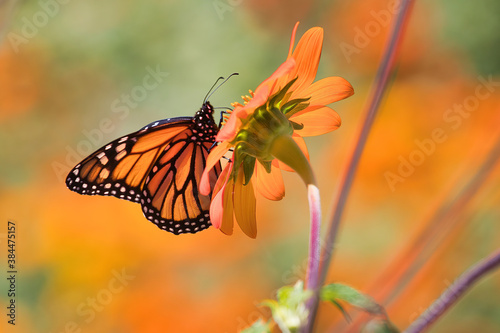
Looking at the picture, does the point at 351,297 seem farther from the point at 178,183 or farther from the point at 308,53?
the point at 178,183

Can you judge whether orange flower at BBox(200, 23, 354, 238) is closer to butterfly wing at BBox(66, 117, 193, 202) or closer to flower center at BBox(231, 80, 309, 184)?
flower center at BBox(231, 80, 309, 184)

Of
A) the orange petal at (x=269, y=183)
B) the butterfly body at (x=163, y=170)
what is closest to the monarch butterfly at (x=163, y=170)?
the butterfly body at (x=163, y=170)

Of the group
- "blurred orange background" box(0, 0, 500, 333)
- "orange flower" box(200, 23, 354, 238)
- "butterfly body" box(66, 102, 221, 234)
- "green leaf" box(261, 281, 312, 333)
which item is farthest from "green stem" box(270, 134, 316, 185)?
"blurred orange background" box(0, 0, 500, 333)

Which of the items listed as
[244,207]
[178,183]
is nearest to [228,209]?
[244,207]

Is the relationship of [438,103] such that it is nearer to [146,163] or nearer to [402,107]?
[402,107]

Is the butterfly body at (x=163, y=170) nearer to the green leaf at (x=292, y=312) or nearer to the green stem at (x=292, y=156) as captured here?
the green stem at (x=292, y=156)

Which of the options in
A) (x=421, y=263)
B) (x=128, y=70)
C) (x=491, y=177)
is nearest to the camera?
(x=421, y=263)

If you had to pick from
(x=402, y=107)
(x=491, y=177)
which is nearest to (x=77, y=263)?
(x=402, y=107)
